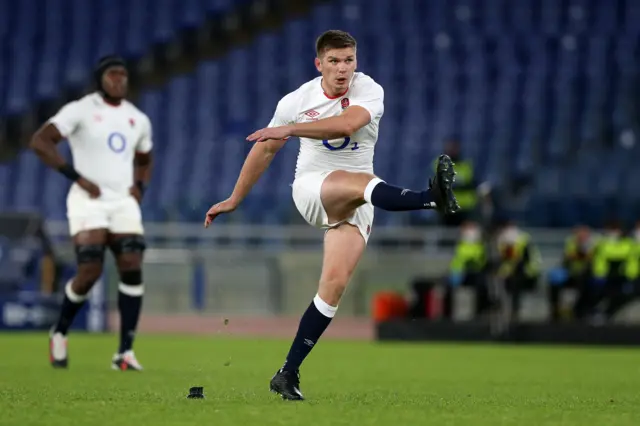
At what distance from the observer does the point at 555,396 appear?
7406 mm

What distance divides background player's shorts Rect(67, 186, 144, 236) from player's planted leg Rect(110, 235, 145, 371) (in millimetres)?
84

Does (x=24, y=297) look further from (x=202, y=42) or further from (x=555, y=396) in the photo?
(x=555, y=396)

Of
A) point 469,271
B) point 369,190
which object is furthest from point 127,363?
point 469,271

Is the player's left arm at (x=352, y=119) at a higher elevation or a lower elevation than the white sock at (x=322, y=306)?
higher

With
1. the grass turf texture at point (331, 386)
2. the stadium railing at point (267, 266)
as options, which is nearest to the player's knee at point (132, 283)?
the grass turf texture at point (331, 386)

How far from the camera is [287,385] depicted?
657 cm

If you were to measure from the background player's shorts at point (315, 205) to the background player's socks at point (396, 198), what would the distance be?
1.17ft

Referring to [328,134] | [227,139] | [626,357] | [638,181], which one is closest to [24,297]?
[227,139]

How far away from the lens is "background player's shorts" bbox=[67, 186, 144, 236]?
956 centimetres

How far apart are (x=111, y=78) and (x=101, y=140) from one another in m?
0.48

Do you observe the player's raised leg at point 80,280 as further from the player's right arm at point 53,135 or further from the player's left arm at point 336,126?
the player's left arm at point 336,126

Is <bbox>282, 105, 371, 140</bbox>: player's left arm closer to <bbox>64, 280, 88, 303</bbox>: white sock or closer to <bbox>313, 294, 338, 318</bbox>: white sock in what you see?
<bbox>313, 294, 338, 318</bbox>: white sock

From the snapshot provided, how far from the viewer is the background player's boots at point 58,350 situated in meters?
9.66

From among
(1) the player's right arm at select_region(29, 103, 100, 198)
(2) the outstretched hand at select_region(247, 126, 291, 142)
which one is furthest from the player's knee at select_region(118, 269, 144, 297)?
(2) the outstretched hand at select_region(247, 126, 291, 142)
